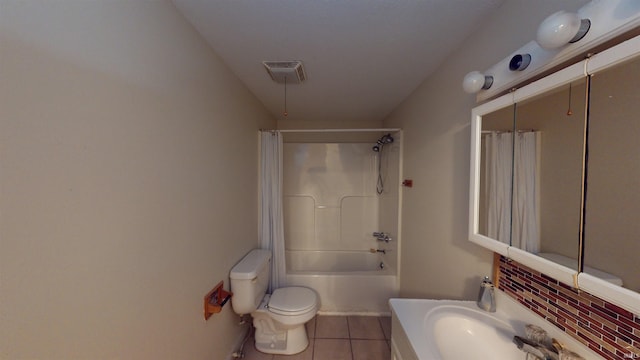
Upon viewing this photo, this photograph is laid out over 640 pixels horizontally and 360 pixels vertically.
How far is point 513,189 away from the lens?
Result: 89 cm

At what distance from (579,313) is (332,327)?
1953mm

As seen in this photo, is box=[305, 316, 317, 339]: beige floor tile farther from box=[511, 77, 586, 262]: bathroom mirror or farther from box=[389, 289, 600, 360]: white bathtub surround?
box=[511, 77, 586, 262]: bathroom mirror

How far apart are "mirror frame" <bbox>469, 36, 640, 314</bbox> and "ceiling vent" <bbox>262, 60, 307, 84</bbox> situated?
3.85ft

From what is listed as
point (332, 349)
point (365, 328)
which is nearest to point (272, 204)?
point (332, 349)

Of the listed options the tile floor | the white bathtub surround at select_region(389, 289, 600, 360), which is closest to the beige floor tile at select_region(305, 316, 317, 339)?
the tile floor

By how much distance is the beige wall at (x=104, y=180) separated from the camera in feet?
1.75

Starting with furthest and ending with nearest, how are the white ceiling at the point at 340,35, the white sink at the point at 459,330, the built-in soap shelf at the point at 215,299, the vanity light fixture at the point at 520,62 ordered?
1. the built-in soap shelf at the point at 215,299
2. the white ceiling at the point at 340,35
3. the white sink at the point at 459,330
4. the vanity light fixture at the point at 520,62

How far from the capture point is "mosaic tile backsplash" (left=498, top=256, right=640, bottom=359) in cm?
61

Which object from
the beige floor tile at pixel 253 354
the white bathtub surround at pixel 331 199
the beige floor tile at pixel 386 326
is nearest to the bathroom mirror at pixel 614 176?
the beige floor tile at pixel 386 326

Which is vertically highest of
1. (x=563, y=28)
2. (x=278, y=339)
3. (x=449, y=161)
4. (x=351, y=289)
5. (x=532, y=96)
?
(x=563, y=28)

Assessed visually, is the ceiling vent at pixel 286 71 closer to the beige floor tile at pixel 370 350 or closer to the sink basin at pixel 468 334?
the sink basin at pixel 468 334

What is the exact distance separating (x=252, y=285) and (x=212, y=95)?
138cm

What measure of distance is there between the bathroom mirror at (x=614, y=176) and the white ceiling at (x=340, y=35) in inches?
26.8

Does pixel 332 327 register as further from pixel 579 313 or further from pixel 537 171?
pixel 537 171
